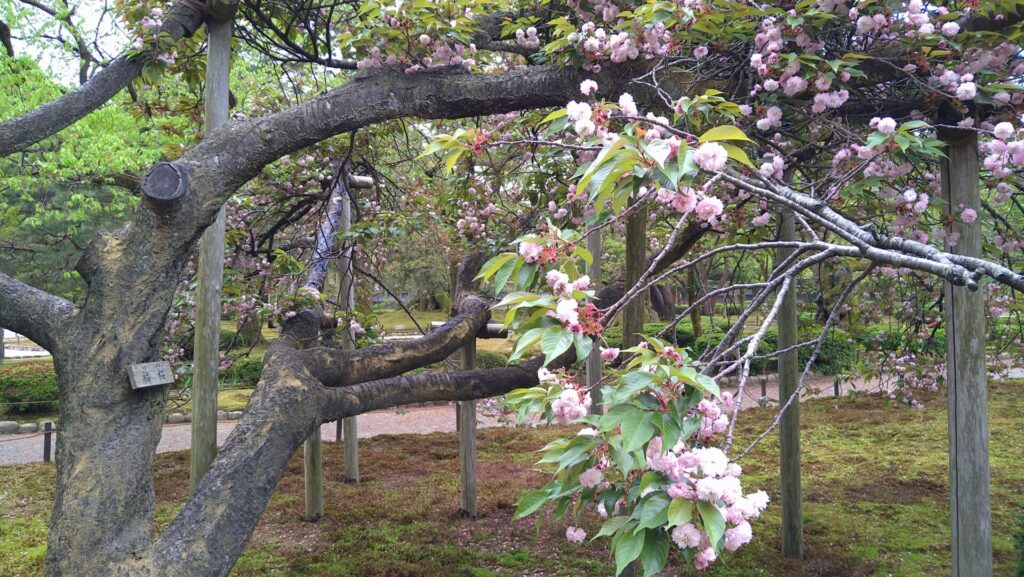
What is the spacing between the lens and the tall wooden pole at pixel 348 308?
4.56m

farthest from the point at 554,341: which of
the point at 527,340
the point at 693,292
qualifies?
the point at 693,292

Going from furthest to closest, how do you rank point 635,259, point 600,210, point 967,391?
point 635,259 < point 967,391 < point 600,210

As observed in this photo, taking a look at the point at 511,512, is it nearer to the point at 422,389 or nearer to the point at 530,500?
the point at 422,389

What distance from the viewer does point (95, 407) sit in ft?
6.49

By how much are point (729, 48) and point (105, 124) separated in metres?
6.73

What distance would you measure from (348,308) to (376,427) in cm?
475

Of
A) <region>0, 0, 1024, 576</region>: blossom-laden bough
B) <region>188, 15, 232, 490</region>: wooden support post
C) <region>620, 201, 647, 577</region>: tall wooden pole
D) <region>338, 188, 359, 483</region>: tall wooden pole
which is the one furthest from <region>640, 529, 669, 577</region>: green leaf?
<region>338, 188, 359, 483</region>: tall wooden pole

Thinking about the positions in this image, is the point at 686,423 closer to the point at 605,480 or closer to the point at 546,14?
the point at 605,480

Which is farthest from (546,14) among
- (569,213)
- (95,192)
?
(95,192)

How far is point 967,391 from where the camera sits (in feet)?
7.88

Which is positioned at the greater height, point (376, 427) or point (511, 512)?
point (511, 512)

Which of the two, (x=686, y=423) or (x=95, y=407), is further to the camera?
(x=95, y=407)

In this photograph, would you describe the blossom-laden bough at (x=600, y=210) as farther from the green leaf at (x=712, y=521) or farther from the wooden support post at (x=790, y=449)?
the wooden support post at (x=790, y=449)

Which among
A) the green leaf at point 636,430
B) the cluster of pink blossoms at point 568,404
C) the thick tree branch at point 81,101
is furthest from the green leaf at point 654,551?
the thick tree branch at point 81,101
